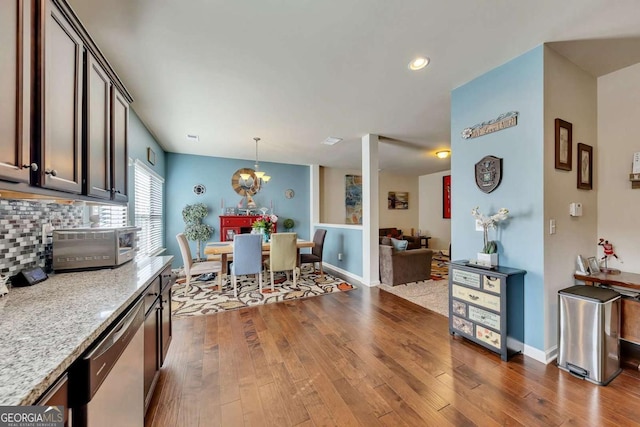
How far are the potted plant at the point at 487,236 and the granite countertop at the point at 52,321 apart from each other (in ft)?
8.77

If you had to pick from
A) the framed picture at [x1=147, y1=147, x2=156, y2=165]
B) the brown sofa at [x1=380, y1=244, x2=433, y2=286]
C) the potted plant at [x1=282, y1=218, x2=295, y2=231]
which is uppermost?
the framed picture at [x1=147, y1=147, x2=156, y2=165]

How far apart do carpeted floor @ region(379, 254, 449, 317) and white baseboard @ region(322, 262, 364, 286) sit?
447 millimetres

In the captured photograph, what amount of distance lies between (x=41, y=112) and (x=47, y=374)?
3.77ft

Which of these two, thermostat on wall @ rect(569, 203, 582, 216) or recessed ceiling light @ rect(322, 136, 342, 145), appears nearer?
thermostat on wall @ rect(569, 203, 582, 216)

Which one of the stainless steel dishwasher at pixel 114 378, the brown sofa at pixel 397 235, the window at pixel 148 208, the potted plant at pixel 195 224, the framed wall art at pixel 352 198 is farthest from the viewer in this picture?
the framed wall art at pixel 352 198

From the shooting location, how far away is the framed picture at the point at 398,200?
8148mm

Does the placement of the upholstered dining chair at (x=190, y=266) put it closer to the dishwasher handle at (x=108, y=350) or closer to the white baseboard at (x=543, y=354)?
the dishwasher handle at (x=108, y=350)

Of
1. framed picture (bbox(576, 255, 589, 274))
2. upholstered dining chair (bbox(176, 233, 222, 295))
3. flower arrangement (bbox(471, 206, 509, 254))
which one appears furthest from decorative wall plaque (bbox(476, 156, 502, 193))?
upholstered dining chair (bbox(176, 233, 222, 295))

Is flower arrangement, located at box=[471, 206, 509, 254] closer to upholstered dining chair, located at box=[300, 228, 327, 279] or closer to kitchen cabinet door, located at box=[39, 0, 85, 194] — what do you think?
upholstered dining chair, located at box=[300, 228, 327, 279]

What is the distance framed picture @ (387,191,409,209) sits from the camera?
8148 mm

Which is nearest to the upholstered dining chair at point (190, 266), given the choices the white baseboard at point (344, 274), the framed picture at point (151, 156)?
the framed picture at point (151, 156)

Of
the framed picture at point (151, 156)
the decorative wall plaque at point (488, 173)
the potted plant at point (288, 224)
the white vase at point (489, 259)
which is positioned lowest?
the white vase at point (489, 259)

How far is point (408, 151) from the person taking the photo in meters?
5.29

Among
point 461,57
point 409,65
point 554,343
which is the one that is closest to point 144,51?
point 409,65
